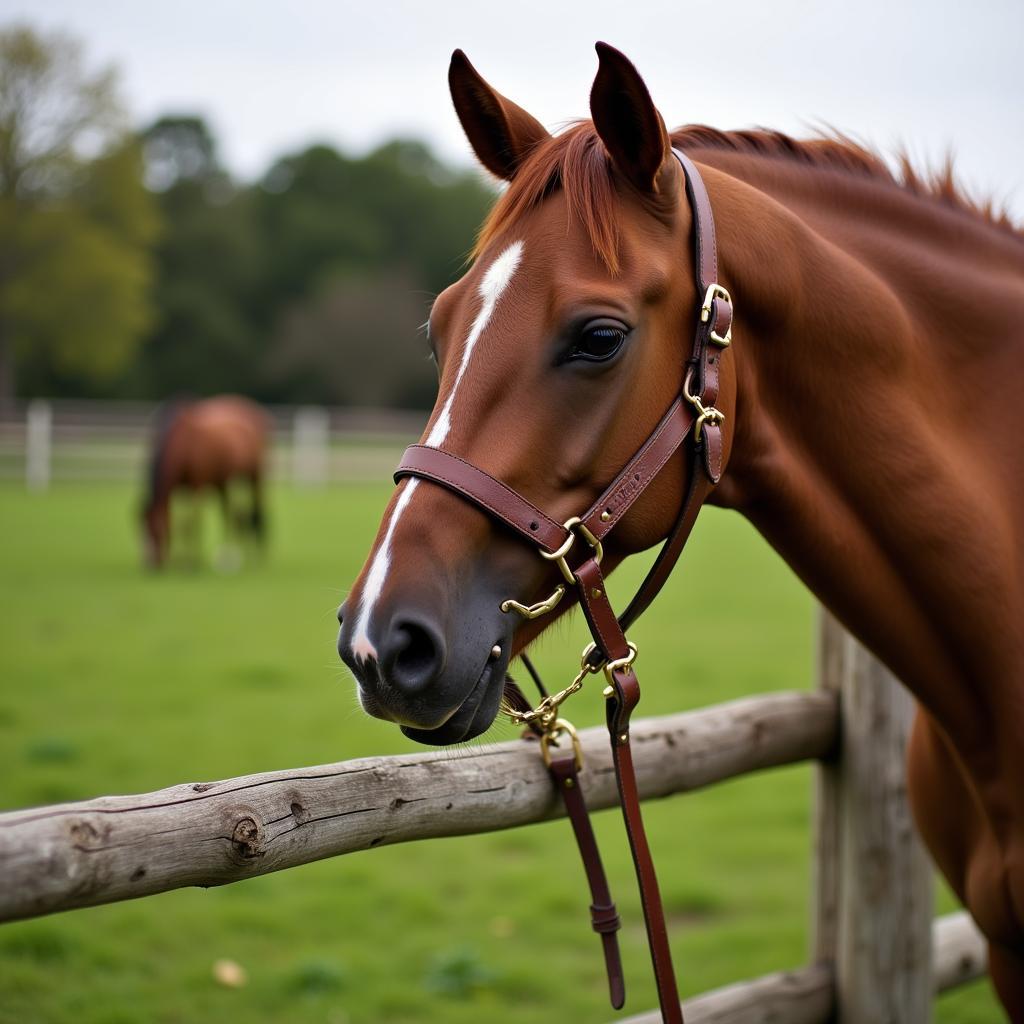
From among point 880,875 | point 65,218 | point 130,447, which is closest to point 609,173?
point 880,875

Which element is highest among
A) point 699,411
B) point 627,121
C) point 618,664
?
point 627,121

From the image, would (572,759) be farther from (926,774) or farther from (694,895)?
(694,895)

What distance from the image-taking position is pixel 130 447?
2853 cm

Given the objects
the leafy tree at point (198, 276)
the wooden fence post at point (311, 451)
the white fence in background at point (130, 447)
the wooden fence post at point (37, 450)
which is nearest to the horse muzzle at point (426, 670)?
the white fence in background at point (130, 447)

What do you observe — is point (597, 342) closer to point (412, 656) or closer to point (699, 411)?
point (699, 411)

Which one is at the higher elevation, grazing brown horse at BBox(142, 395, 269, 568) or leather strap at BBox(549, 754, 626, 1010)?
leather strap at BBox(549, 754, 626, 1010)

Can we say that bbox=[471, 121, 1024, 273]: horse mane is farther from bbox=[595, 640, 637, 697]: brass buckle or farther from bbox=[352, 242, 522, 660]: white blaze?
bbox=[595, 640, 637, 697]: brass buckle

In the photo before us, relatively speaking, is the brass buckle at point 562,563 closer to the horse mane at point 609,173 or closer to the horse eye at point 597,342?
→ the horse eye at point 597,342

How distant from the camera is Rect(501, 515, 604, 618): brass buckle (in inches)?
71.7

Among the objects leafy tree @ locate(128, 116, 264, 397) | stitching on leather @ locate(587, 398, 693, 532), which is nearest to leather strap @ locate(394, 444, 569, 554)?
stitching on leather @ locate(587, 398, 693, 532)

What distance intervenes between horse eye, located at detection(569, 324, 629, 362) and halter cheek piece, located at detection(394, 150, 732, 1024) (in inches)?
6.8

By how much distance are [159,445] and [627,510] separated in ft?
47.3

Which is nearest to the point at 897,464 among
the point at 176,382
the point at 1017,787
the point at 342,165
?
the point at 1017,787

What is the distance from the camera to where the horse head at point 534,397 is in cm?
170
